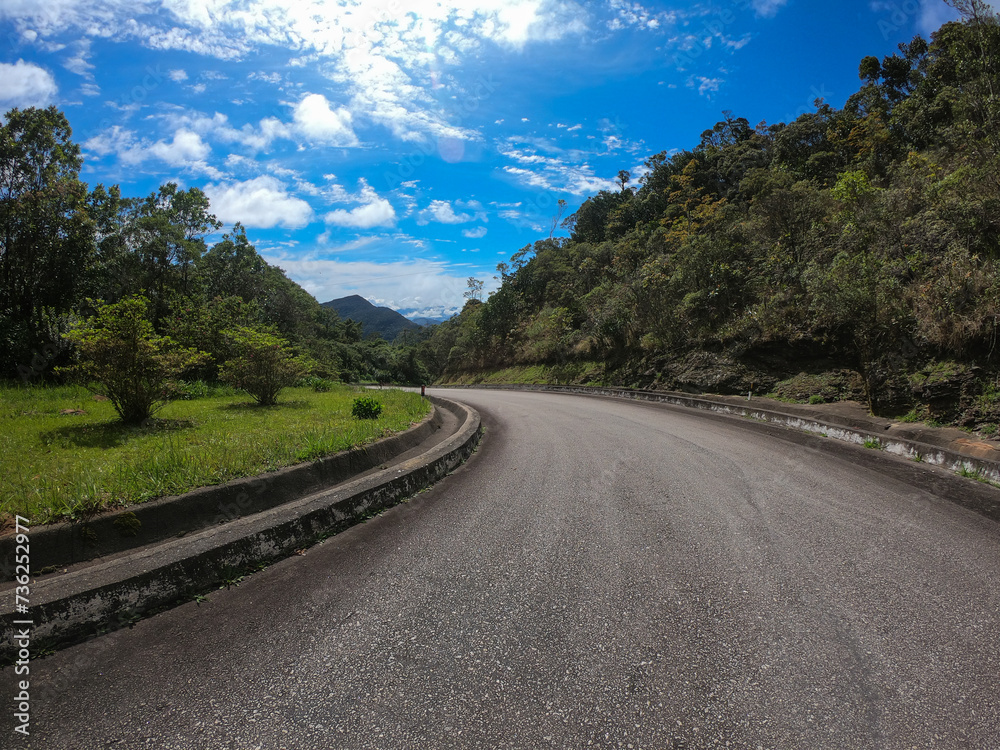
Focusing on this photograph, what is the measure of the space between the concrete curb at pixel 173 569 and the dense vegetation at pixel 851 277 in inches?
324

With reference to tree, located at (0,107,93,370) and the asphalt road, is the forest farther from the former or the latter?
the asphalt road

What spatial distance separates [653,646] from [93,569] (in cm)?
300

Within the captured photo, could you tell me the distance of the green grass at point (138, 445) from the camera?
9.55ft

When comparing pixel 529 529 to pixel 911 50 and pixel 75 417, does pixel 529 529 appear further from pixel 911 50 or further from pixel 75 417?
pixel 911 50

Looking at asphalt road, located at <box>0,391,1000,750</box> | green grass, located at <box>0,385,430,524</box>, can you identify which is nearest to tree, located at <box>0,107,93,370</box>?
green grass, located at <box>0,385,430,524</box>

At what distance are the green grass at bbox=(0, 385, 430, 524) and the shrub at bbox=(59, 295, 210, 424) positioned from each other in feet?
1.29

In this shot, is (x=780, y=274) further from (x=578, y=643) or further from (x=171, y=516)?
(x=171, y=516)

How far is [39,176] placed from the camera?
12352 mm

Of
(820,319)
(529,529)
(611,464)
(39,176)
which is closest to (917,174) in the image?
(820,319)

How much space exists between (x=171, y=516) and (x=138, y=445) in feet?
7.62

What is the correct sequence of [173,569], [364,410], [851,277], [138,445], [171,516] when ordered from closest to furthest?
[173,569] < [171,516] < [138,445] < [364,410] < [851,277]

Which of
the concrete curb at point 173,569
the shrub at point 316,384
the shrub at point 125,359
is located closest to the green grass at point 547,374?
the shrub at point 316,384

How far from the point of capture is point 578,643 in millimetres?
2113

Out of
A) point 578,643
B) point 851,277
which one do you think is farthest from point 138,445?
point 851,277
